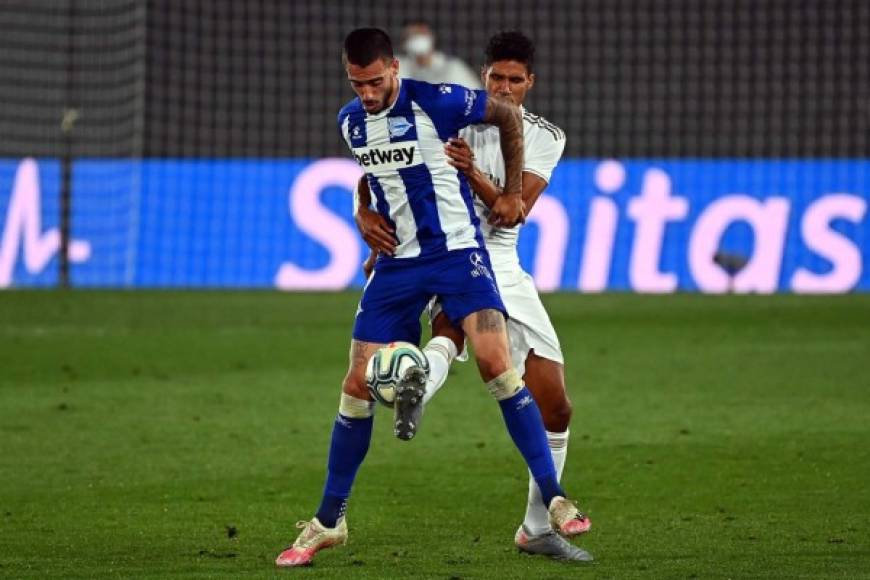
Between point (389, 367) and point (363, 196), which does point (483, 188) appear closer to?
point (363, 196)

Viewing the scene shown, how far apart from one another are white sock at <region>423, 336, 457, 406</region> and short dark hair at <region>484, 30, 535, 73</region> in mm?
1052

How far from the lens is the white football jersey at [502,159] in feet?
20.0

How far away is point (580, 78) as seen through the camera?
2314 centimetres

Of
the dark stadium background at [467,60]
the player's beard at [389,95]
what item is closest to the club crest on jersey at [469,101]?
the player's beard at [389,95]

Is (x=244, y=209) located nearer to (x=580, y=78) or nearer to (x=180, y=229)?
(x=180, y=229)

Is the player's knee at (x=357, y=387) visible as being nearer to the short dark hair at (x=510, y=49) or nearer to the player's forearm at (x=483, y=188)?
the player's forearm at (x=483, y=188)

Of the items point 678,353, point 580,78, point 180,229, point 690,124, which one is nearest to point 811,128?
point 690,124

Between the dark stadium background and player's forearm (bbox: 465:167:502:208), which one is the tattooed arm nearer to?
player's forearm (bbox: 465:167:502:208)

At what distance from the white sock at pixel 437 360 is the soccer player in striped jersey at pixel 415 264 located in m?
0.08

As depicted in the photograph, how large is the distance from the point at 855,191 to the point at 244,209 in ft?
21.6

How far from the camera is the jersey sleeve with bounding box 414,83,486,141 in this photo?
5590mm

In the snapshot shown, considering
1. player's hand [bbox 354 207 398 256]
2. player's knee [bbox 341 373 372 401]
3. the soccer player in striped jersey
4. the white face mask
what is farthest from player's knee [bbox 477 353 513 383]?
the white face mask

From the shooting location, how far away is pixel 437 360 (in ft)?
18.2

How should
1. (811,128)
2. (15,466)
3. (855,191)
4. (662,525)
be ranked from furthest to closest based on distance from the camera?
(811,128) < (855,191) < (15,466) < (662,525)
